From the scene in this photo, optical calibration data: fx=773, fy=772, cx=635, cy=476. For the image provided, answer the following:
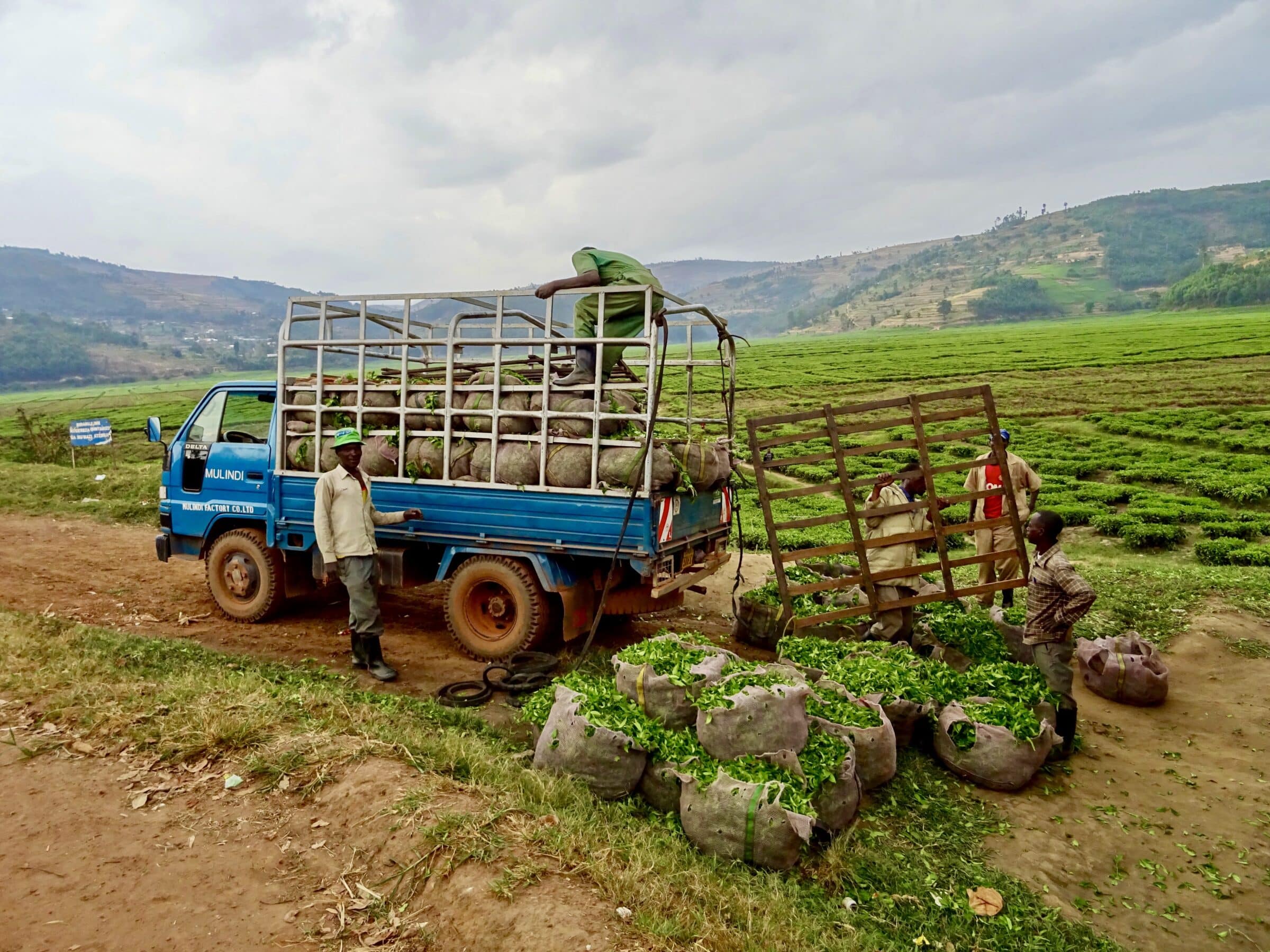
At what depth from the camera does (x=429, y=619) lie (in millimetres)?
8344

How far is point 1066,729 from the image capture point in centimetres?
524

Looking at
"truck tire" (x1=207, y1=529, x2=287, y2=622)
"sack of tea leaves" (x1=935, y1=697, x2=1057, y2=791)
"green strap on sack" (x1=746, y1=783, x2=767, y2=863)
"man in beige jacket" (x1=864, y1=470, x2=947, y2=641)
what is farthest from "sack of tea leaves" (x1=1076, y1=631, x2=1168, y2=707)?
"truck tire" (x1=207, y1=529, x2=287, y2=622)

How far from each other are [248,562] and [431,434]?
9.05 ft

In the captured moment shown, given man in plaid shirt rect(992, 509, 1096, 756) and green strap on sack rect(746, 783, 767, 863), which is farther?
man in plaid shirt rect(992, 509, 1096, 756)

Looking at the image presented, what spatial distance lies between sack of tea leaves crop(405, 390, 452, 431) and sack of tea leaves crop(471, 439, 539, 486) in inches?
21.6

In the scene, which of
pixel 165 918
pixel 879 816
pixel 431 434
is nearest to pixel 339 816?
pixel 165 918

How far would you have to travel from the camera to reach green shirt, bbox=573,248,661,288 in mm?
6652

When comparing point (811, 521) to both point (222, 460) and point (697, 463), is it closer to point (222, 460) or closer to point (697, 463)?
point (697, 463)

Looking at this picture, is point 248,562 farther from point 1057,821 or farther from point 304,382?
point 1057,821

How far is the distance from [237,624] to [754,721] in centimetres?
620

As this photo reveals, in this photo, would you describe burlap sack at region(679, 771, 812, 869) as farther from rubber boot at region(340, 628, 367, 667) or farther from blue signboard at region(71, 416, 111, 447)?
blue signboard at region(71, 416, 111, 447)

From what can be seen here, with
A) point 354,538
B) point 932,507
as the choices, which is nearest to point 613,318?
point 354,538

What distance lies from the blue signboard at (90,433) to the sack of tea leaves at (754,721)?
60.7ft

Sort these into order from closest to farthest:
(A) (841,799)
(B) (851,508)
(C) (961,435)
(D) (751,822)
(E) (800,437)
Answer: (D) (751,822)
(A) (841,799)
(E) (800,437)
(C) (961,435)
(B) (851,508)
